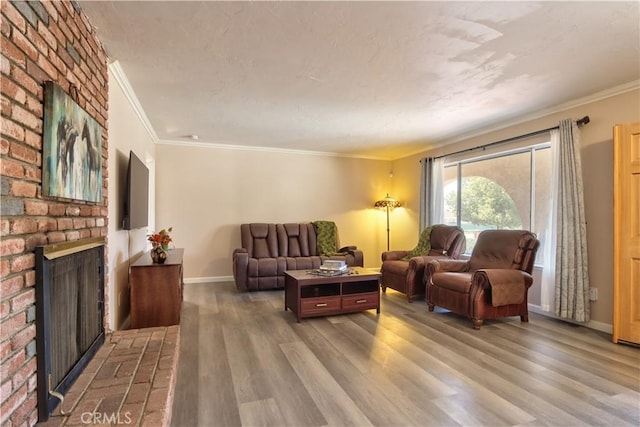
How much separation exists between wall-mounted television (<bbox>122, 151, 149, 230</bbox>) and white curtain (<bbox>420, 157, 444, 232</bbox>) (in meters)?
4.14

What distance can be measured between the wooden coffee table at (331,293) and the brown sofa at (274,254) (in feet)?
3.46

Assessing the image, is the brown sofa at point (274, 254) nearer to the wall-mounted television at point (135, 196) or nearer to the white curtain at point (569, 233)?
the wall-mounted television at point (135, 196)

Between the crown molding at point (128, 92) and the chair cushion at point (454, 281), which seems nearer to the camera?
the crown molding at point (128, 92)

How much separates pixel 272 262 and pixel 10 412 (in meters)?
3.84

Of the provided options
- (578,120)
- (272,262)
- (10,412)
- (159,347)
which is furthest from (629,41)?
(272,262)

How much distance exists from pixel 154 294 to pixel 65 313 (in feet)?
5.01

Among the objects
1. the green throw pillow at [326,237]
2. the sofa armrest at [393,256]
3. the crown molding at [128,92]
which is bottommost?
the sofa armrest at [393,256]

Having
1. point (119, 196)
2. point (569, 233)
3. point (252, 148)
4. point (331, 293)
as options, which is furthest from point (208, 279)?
point (569, 233)

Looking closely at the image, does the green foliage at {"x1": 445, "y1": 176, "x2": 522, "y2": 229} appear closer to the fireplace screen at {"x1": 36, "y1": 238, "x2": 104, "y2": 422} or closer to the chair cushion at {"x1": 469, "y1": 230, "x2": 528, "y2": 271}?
the chair cushion at {"x1": 469, "y1": 230, "x2": 528, "y2": 271}

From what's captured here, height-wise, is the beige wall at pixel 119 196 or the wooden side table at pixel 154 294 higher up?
the beige wall at pixel 119 196

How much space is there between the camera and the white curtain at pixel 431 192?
17.4 ft

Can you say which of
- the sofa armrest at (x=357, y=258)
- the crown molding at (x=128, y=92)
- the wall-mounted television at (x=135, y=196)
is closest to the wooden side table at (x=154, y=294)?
the wall-mounted television at (x=135, y=196)

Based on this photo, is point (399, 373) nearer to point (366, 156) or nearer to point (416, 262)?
point (416, 262)

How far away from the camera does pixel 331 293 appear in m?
3.73
